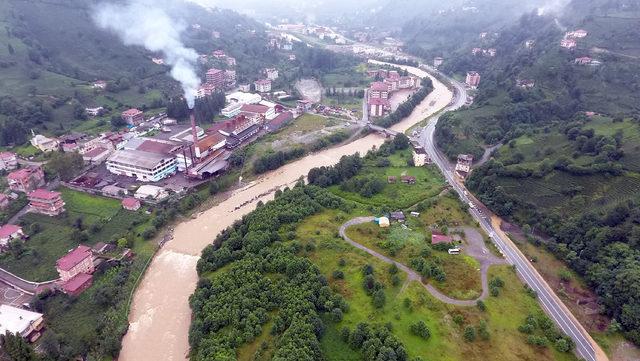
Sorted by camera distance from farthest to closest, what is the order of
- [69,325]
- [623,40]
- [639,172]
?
[623,40] → [639,172] → [69,325]

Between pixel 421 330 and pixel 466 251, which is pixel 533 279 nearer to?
pixel 466 251

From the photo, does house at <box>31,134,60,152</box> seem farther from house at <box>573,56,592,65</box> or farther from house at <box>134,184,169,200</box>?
house at <box>573,56,592,65</box>

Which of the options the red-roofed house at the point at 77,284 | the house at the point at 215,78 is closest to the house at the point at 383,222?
the red-roofed house at the point at 77,284

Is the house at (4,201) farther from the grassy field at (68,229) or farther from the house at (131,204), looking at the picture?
the house at (131,204)

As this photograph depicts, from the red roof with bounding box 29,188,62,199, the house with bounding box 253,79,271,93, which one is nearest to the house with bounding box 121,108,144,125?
the red roof with bounding box 29,188,62,199

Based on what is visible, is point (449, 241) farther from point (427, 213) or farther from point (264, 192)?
point (264, 192)

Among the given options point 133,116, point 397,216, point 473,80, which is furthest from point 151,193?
point 473,80

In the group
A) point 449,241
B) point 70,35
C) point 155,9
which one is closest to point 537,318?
point 449,241
